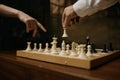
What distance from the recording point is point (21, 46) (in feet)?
5.33

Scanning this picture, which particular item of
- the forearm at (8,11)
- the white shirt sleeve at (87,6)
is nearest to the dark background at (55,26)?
the forearm at (8,11)

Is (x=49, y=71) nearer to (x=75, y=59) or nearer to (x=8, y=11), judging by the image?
(x=75, y=59)

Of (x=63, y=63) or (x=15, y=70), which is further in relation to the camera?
(x=15, y=70)

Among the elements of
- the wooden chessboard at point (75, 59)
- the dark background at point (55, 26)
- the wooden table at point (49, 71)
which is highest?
the dark background at point (55, 26)

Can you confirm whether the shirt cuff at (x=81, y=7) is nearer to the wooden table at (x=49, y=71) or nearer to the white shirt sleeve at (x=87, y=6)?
the white shirt sleeve at (x=87, y=6)

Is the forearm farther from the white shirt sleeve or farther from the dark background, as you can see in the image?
the white shirt sleeve

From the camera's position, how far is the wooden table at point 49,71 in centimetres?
65

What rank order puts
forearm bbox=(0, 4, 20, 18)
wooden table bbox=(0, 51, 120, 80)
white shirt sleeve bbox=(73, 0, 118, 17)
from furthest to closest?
forearm bbox=(0, 4, 20, 18) → white shirt sleeve bbox=(73, 0, 118, 17) → wooden table bbox=(0, 51, 120, 80)

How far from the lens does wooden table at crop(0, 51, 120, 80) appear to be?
65cm

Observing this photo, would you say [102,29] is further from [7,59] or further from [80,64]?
[7,59]

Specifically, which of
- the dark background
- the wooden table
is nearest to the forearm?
the dark background

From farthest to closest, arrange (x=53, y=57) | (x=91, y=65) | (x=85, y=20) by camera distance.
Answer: (x=85, y=20) → (x=53, y=57) → (x=91, y=65)

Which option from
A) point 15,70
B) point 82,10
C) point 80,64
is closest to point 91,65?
point 80,64

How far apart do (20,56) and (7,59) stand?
9cm
